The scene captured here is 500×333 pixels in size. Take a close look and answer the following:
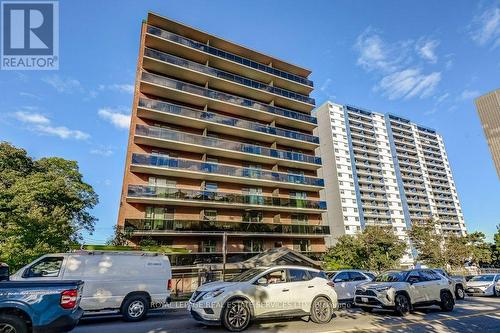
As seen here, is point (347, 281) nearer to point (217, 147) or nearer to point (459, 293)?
point (459, 293)

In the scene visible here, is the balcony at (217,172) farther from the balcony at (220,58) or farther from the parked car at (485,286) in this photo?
the parked car at (485,286)

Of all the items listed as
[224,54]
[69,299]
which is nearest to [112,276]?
[69,299]

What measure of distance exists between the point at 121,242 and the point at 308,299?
18992mm

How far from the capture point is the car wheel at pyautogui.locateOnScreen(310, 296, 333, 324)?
8531 mm

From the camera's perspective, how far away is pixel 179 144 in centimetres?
2778

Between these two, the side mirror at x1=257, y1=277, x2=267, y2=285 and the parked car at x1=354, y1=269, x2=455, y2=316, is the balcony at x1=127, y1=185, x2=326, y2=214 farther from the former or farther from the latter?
the side mirror at x1=257, y1=277, x2=267, y2=285

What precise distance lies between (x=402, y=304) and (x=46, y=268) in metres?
12.2

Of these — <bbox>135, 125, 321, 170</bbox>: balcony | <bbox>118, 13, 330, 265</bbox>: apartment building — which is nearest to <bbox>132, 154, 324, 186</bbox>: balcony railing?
<bbox>118, 13, 330, 265</bbox>: apartment building

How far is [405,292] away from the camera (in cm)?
1041

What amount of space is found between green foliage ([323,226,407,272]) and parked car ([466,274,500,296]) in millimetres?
14260

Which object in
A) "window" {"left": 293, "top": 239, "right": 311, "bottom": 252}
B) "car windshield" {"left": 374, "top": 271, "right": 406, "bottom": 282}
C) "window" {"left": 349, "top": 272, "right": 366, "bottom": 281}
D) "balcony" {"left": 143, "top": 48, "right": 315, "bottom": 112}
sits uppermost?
"balcony" {"left": 143, "top": 48, "right": 315, "bottom": 112}

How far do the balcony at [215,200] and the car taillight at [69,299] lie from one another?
19.5 metres

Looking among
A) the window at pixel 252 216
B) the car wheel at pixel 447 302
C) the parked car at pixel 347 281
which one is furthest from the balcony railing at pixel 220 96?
the car wheel at pixel 447 302

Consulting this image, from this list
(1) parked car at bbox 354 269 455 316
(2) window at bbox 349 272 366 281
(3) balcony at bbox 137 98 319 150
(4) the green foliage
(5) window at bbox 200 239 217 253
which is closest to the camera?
(1) parked car at bbox 354 269 455 316
